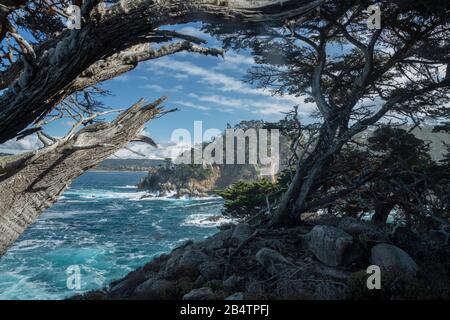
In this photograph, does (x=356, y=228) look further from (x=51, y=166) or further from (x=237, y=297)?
(x=51, y=166)

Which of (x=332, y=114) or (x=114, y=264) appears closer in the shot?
(x=332, y=114)

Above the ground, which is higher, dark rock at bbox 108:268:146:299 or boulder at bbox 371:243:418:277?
boulder at bbox 371:243:418:277

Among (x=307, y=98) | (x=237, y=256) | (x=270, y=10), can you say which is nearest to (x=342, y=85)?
(x=307, y=98)

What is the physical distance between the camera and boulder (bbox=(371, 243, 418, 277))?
5567 mm

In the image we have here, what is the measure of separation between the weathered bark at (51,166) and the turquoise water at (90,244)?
55.8 ft

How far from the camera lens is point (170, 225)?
38500mm

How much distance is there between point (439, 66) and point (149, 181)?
79.4 m

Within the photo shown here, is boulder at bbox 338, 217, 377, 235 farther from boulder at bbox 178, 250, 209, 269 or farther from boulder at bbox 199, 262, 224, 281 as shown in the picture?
boulder at bbox 178, 250, 209, 269

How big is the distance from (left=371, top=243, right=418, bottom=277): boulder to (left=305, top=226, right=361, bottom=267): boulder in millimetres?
346

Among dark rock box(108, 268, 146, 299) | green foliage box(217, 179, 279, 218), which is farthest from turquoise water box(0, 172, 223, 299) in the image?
dark rock box(108, 268, 146, 299)

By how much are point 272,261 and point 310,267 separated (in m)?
0.73

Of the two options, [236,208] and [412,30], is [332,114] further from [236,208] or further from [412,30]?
[236,208]

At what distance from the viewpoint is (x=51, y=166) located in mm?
3562

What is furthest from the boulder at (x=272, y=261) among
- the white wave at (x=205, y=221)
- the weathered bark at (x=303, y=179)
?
the white wave at (x=205, y=221)
